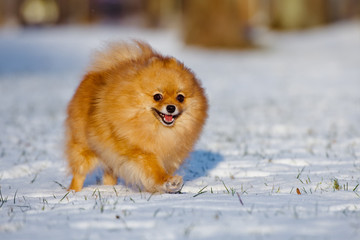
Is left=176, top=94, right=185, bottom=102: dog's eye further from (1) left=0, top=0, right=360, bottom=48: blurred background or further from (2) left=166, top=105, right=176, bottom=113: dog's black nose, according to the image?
(1) left=0, top=0, right=360, bottom=48: blurred background

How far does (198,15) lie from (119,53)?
1652 cm

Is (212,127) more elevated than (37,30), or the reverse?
(212,127)

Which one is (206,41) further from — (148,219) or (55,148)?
(148,219)

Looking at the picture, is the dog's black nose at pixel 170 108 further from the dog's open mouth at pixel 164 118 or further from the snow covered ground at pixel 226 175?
the snow covered ground at pixel 226 175

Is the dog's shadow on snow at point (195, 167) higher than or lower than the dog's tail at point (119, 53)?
lower

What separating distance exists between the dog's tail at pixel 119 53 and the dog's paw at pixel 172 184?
1171 millimetres

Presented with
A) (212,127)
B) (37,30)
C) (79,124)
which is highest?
(79,124)

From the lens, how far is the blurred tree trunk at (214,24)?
66.2ft

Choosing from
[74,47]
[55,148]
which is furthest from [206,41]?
[55,148]

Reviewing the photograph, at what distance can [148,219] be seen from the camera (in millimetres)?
3080

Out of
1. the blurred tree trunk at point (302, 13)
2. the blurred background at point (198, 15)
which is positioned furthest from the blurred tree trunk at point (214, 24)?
the blurred tree trunk at point (302, 13)

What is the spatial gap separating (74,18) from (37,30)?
3.14m

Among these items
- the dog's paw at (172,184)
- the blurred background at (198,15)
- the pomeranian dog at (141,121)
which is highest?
the pomeranian dog at (141,121)

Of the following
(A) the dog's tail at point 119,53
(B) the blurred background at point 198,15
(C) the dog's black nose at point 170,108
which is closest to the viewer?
(C) the dog's black nose at point 170,108
